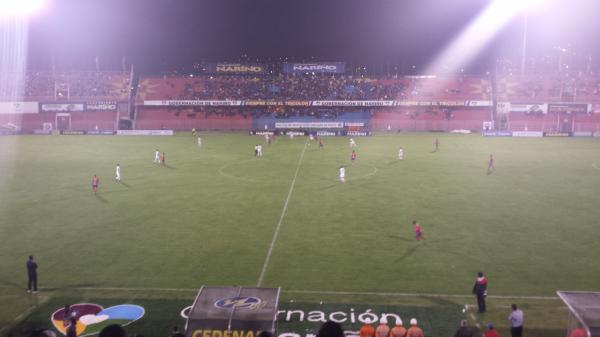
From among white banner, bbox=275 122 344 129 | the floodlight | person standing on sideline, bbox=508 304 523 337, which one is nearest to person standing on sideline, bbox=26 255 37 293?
person standing on sideline, bbox=508 304 523 337

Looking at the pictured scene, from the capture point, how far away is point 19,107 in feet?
267

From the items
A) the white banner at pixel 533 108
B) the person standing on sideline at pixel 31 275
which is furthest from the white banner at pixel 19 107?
the white banner at pixel 533 108

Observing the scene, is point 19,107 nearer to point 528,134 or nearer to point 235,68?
point 235,68

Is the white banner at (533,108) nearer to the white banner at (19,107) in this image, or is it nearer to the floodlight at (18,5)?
the floodlight at (18,5)

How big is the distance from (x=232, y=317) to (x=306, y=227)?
533 inches

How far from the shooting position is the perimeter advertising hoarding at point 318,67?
9500cm

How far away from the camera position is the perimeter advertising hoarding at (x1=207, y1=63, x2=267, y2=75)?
94.4 metres

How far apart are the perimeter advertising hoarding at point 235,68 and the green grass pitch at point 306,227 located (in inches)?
2093

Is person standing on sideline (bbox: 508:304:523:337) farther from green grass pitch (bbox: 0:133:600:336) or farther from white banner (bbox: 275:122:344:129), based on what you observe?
white banner (bbox: 275:122:344:129)

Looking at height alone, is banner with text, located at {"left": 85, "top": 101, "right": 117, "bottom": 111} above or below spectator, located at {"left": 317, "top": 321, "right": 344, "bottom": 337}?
above

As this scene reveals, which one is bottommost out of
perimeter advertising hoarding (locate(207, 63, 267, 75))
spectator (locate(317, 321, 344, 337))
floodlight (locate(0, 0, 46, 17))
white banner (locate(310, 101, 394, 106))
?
spectator (locate(317, 321, 344, 337))

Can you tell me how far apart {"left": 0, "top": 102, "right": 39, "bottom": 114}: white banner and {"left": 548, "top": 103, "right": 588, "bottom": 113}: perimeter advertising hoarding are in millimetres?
89840

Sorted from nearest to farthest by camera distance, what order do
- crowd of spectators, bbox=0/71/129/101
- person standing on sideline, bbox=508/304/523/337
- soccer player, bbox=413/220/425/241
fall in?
person standing on sideline, bbox=508/304/523/337
soccer player, bbox=413/220/425/241
crowd of spectators, bbox=0/71/129/101

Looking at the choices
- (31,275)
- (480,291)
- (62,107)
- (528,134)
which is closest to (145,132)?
(62,107)
